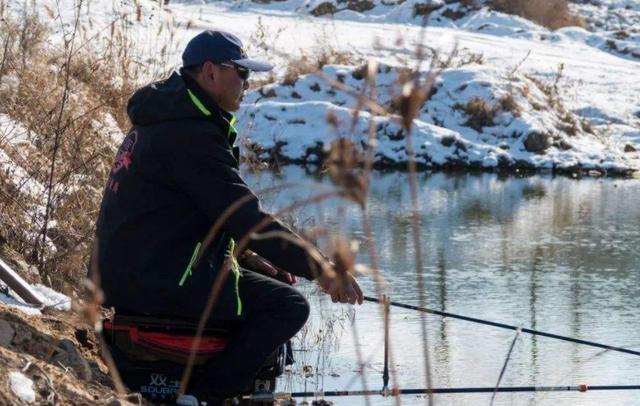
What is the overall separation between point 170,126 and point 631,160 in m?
13.2

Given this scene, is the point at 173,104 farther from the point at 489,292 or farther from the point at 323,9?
the point at 323,9

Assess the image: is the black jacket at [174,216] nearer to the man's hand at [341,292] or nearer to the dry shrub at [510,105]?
the man's hand at [341,292]

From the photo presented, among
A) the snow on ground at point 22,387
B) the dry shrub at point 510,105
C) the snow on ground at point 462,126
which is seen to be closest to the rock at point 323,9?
the snow on ground at point 462,126

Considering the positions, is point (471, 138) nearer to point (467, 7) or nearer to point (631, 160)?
point (631, 160)

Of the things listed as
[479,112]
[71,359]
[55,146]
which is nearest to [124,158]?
[71,359]

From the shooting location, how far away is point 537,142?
16969mm

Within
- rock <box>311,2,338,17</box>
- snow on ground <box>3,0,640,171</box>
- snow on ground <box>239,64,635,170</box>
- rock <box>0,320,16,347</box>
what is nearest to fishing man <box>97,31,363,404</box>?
rock <box>0,320,16,347</box>

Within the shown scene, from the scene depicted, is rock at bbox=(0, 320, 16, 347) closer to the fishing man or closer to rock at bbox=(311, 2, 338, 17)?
the fishing man

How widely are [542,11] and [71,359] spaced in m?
22.8

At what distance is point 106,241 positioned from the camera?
4.29 metres

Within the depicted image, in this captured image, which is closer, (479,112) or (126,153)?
(126,153)

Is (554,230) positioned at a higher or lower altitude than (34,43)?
lower

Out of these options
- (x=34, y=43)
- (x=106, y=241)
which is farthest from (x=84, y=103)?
(x=106, y=241)

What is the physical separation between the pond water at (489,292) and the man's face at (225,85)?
0.65m
